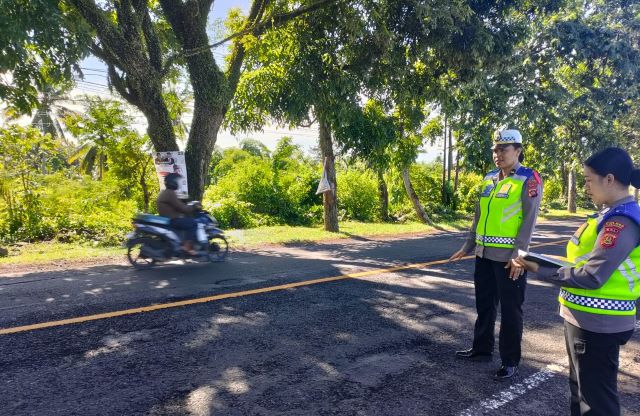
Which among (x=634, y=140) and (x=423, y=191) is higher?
(x=634, y=140)

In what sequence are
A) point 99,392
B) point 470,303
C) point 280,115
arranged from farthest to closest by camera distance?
point 280,115 < point 470,303 < point 99,392

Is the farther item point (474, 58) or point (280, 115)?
point (280, 115)

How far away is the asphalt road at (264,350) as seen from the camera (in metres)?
2.96

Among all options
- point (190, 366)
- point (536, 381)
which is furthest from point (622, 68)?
point (190, 366)

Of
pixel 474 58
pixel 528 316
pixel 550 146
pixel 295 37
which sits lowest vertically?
pixel 528 316

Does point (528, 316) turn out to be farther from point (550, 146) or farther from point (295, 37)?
point (550, 146)

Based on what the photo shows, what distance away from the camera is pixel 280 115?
12.6m

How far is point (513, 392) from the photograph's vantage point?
127 inches

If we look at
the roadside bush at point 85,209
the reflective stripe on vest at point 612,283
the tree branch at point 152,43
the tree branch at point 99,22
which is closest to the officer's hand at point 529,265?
the reflective stripe on vest at point 612,283

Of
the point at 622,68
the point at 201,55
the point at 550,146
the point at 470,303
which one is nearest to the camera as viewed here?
the point at 470,303

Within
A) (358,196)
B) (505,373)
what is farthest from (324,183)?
(505,373)

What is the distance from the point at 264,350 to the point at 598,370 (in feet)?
8.51

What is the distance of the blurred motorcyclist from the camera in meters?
7.52

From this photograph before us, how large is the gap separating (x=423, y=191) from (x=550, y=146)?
7.25 meters
